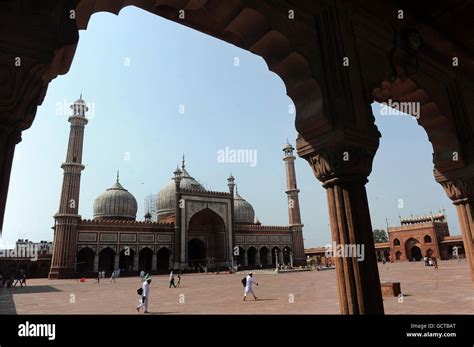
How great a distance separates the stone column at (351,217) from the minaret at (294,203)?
37697mm

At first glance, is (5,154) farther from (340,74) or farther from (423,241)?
(423,241)

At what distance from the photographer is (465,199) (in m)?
5.09

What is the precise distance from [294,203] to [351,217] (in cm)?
3829

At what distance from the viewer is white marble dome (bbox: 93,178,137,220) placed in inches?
1403

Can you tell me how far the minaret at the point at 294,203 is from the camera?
4091cm

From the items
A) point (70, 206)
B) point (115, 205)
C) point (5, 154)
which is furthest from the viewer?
point (115, 205)

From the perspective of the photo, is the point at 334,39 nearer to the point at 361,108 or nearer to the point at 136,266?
the point at 361,108

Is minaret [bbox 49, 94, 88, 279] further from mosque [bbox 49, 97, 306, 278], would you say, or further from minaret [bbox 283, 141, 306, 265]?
minaret [bbox 283, 141, 306, 265]

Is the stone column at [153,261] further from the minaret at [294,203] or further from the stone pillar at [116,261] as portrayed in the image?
the minaret at [294,203]

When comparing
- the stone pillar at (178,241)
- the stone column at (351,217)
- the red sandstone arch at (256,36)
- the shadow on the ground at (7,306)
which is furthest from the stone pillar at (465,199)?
the stone pillar at (178,241)

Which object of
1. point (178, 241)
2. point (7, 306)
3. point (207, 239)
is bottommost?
point (7, 306)

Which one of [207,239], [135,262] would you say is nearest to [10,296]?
[135,262]

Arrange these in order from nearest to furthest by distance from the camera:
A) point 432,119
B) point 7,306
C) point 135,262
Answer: point 432,119 < point 7,306 < point 135,262
